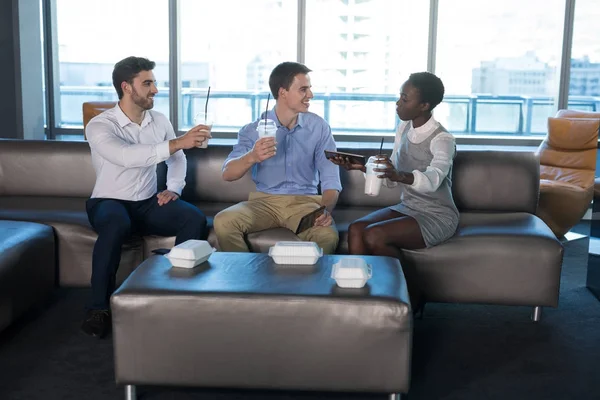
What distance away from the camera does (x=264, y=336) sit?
8.66 feet

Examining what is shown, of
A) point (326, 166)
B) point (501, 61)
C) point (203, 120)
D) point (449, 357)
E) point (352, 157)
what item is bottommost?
point (449, 357)

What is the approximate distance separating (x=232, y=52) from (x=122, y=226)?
14.0ft

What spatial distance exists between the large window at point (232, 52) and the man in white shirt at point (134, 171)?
343cm

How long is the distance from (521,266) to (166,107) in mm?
4838

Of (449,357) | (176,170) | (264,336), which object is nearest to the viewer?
(264,336)

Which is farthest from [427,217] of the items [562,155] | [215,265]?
[562,155]

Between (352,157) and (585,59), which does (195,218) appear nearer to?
(352,157)

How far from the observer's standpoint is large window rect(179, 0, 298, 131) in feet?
24.3

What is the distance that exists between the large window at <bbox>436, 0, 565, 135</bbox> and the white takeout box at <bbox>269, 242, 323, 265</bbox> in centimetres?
475

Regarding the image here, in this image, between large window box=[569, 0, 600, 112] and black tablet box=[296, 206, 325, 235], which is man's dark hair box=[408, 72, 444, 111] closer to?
black tablet box=[296, 206, 325, 235]

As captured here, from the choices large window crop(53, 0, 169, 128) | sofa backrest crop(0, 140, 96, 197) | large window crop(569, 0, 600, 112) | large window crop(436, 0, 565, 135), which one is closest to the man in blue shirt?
sofa backrest crop(0, 140, 96, 197)

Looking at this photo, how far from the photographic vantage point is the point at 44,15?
24.6ft

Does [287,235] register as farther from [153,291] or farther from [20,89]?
[20,89]

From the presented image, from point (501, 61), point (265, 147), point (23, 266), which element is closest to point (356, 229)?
point (265, 147)
